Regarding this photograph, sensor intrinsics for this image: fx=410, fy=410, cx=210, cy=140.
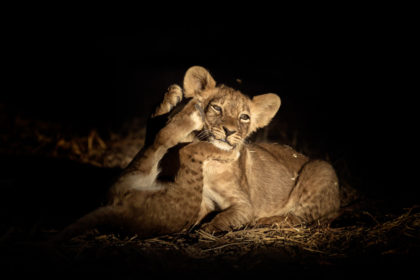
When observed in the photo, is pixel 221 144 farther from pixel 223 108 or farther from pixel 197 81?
pixel 197 81

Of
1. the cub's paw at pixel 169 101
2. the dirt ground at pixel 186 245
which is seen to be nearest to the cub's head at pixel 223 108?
the cub's paw at pixel 169 101

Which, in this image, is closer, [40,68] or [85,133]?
[85,133]

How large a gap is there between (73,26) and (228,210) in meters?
9.30

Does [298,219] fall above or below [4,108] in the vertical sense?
below

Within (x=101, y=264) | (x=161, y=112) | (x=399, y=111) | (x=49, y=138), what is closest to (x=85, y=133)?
(x=49, y=138)

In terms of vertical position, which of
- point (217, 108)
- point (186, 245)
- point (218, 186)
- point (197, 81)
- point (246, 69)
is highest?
point (246, 69)

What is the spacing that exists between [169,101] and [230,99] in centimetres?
55

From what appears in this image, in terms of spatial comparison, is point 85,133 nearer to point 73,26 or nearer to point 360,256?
point 360,256

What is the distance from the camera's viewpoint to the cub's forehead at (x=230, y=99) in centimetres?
354

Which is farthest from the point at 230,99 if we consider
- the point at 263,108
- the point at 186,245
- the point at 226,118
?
the point at 186,245

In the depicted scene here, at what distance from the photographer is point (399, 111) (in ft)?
23.6

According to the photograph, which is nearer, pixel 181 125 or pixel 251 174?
pixel 181 125

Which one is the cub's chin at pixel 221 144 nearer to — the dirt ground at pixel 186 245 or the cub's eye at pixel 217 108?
the cub's eye at pixel 217 108

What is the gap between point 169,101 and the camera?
3418 mm
